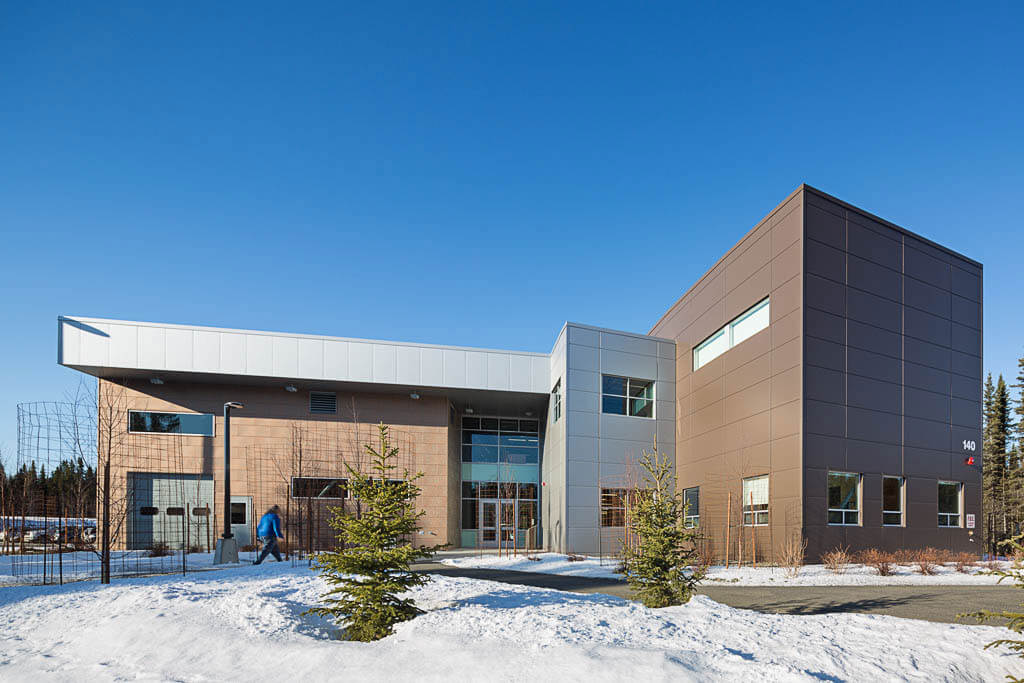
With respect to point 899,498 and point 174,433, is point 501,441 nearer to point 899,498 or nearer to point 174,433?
point 174,433

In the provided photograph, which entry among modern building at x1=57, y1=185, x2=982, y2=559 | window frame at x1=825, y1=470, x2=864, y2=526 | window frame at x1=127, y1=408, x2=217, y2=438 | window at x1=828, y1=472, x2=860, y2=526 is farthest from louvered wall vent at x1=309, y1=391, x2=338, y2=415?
window at x1=828, y1=472, x2=860, y2=526

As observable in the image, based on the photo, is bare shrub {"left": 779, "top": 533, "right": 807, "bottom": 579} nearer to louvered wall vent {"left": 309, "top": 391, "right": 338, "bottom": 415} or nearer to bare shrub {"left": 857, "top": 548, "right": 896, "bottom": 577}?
bare shrub {"left": 857, "top": 548, "right": 896, "bottom": 577}

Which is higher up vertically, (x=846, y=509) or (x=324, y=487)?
(x=846, y=509)

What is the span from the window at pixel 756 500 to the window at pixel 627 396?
20.6 ft

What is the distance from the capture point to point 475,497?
105 ft

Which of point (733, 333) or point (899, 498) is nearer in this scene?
point (899, 498)

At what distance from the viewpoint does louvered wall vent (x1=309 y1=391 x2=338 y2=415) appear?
96.1 ft

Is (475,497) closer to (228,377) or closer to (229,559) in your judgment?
(228,377)

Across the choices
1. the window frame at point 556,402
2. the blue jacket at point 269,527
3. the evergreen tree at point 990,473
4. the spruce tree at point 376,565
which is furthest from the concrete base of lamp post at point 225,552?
the evergreen tree at point 990,473

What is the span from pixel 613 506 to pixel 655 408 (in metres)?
4.42

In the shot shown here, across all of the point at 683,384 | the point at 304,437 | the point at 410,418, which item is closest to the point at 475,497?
the point at 410,418

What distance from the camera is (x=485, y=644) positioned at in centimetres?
712

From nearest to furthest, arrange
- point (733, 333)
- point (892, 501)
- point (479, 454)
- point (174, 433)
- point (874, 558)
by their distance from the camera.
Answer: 1. point (874, 558)
2. point (892, 501)
3. point (733, 333)
4. point (174, 433)
5. point (479, 454)

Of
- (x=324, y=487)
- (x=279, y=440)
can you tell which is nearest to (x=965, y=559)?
(x=324, y=487)
